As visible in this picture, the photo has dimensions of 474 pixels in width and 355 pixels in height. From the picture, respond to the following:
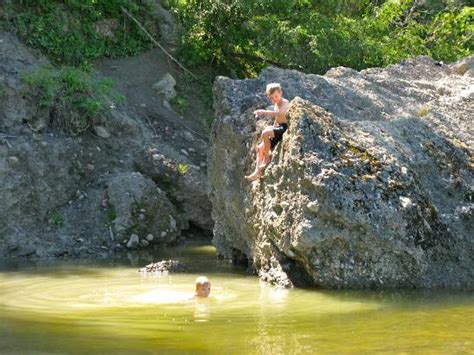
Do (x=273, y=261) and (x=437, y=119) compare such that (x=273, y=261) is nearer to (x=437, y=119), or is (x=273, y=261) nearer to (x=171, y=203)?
(x=437, y=119)

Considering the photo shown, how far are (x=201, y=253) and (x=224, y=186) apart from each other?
1.96m

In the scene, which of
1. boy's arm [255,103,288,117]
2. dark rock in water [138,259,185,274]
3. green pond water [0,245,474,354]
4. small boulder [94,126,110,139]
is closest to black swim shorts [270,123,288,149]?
boy's arm [255,103,288,117]

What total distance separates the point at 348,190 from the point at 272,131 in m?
1.38

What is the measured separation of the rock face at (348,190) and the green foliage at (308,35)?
5.69 metres

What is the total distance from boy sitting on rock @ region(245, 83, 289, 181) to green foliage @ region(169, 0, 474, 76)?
6865 millimetres

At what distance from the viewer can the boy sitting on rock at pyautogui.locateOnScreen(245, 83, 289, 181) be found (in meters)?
9.84

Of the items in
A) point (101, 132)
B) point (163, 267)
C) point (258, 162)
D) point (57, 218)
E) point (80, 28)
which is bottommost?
point (163, 267)

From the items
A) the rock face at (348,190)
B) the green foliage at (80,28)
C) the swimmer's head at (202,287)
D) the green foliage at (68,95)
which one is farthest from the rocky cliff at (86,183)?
the swimmer's head at (202,287)

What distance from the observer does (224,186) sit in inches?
444

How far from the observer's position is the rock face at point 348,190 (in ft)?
29.5

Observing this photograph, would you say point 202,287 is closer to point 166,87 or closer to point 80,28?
point 166,87

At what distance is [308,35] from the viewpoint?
55.0 ft

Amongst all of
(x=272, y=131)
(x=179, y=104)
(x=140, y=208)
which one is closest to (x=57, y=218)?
(x=140, y=208)

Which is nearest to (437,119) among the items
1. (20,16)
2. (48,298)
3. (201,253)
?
(201,253)
